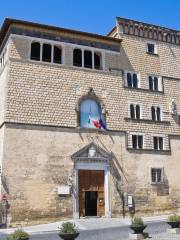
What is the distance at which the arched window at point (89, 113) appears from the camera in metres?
26.0

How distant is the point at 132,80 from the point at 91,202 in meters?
10.2

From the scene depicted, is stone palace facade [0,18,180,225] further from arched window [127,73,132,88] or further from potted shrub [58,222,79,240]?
potted shrub [58,222,79,240]

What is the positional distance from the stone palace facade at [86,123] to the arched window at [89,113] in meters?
0.08

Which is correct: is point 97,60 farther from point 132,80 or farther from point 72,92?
point 72,92

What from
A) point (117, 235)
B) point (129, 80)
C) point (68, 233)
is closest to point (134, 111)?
point (129, 80)

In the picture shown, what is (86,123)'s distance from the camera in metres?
26.0

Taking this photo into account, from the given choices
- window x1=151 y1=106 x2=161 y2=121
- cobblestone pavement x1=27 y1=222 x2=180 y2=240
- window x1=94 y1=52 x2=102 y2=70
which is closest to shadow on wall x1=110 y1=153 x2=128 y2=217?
window x1=151 y1=106 x2=161 y2=121

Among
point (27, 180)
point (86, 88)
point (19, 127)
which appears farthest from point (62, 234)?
point (86, 88)

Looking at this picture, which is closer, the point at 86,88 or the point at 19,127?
the point at 19,127

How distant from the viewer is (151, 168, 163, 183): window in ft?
88.5

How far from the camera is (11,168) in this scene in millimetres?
22594

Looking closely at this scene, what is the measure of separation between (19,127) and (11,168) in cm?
276

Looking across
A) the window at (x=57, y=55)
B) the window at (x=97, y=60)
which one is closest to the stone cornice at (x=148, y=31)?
the window at (x=97, y=60)

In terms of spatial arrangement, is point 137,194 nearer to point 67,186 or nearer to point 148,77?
point 67,186
